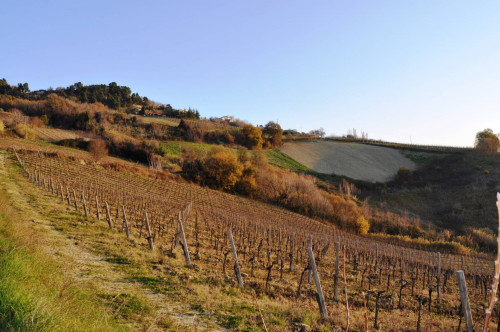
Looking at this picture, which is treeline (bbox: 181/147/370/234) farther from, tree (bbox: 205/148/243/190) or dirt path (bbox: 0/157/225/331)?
dirt path (bbox: 0/157/225/331)

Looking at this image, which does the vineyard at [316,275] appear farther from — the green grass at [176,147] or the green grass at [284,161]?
the green grass at [284,161]

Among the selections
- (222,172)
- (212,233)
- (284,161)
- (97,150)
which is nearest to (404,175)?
(284,161)

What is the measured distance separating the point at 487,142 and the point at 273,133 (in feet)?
172

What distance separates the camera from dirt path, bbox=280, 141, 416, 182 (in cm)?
6397

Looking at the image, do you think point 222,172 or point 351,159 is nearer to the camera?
point 222,172

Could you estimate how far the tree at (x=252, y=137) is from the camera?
69500 mm

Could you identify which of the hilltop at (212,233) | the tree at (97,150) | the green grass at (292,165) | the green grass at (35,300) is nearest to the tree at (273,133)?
the hilltop at (212,233)

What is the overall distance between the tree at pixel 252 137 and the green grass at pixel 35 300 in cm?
6382

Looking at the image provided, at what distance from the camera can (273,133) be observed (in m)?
75.1

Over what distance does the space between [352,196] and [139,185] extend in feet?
116

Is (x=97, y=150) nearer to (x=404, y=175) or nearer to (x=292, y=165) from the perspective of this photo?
(x=292, y=165)

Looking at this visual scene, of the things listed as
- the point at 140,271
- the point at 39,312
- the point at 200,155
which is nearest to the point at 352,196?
the point at 200,155

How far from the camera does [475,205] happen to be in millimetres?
47000

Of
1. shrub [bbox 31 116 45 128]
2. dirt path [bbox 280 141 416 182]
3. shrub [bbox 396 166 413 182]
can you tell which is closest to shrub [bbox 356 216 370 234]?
dirt path [bbox 280 141 416 182]
